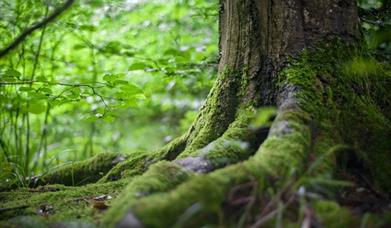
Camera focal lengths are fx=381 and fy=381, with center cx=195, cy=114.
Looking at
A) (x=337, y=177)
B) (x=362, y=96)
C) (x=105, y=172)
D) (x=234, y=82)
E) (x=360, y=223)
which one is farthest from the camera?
(x=105, y=172)

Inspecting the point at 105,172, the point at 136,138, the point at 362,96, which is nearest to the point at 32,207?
the point at 105,172

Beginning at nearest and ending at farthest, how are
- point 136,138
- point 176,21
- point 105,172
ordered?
point 105,172 < point 176,21 < point 136,138

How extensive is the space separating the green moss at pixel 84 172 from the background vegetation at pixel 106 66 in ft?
0.66

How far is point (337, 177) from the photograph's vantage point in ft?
6.84

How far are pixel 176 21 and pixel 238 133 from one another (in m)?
3.46

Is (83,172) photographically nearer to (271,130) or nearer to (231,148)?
(231,148)

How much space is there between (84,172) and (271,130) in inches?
80.9

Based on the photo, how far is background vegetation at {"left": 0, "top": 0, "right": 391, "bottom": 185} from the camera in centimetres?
327

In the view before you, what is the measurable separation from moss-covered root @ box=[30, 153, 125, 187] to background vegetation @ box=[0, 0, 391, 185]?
0.62ft

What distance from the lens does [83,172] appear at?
11.7 ft

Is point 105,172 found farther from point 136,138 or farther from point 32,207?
point 136,138

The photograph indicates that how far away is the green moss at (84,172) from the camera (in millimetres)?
3527

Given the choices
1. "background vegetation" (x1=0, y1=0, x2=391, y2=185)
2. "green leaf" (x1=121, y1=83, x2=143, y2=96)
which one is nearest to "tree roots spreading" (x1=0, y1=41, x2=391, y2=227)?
"background vegetation" (x1=0, y1=0, x2=391, y2=185)

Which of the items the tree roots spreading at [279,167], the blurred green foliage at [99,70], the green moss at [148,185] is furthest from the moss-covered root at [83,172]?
the green moss at [148,185]
